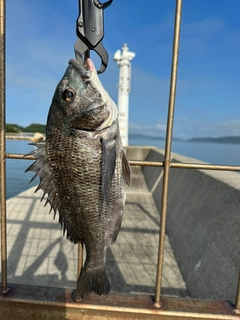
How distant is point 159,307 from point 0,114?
1.51 meters

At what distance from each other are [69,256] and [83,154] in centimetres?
340

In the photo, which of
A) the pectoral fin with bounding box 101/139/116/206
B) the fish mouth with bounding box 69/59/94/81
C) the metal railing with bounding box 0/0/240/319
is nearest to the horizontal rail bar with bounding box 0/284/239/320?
the metal railing with bounding box 0/0/240/319

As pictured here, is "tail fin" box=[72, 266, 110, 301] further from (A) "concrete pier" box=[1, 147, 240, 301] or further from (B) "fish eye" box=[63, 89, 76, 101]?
(A) "concrete pier" box=[1, 147, 240, 301]

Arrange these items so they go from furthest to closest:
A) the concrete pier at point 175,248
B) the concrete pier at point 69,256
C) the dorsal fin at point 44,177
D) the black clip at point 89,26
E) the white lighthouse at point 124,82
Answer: the white lighthouse at point 124,82 → the concrete pier at point 69,256 → the concrete pier at point 175,248 → the dorsal fin at point 44,177 → the black clip at point 89,26

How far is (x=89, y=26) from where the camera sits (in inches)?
47.2

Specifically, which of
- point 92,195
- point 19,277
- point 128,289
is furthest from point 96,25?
point 19,277

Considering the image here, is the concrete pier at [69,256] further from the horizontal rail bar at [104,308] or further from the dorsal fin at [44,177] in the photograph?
the dorsal fin at [44,177]

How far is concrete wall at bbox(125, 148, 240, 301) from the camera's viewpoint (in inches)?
106

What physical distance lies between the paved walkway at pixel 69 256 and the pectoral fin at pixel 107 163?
2641mm

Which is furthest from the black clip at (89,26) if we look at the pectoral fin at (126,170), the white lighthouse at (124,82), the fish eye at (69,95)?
the white lighthouse at (124,82)

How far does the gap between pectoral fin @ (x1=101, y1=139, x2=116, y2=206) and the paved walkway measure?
264 cm

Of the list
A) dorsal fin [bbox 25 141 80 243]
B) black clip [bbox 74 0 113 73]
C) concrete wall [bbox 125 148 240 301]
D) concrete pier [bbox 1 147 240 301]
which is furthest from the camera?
concrete pier [bbox 1 147 240 301]

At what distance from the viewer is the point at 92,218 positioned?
1.34 meters

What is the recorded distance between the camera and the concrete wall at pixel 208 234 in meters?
2.69
